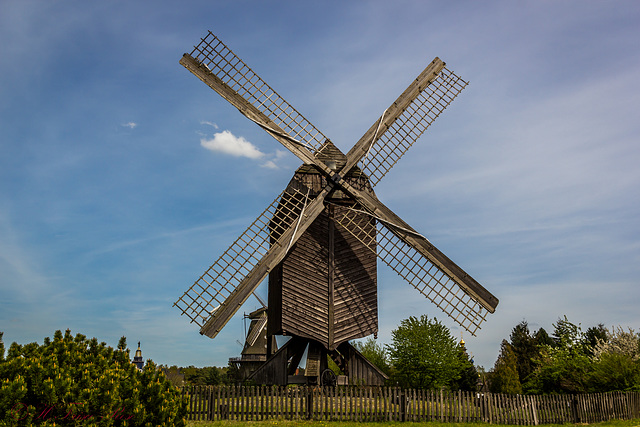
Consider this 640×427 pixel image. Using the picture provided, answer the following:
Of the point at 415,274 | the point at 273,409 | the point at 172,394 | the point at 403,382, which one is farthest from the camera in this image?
the point at 403,382

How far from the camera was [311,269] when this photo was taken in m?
16.9

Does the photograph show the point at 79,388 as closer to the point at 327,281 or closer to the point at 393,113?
the point at 327,281

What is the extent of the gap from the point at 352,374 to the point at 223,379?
30.7 m

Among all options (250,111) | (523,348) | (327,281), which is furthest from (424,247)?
A: (523,348)

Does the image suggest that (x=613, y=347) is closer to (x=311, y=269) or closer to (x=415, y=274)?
(x=415, y=274)

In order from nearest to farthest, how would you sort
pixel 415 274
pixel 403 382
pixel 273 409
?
pixel 273 409, pixel 415 274, pixel 403 382

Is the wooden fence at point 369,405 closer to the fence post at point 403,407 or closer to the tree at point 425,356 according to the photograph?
the fence post at point 403,407

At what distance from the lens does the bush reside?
6.61 metres

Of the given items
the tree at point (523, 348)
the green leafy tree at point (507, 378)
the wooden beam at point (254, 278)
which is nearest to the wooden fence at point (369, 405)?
the wooden beam at point (254, 278)

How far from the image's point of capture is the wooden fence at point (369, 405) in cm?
1502

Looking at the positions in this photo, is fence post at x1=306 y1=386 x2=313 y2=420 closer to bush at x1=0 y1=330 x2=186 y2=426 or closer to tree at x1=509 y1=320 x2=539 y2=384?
bush at x1=0 y1=330 x2=186 y2=426

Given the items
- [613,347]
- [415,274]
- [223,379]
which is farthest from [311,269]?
[223,379]

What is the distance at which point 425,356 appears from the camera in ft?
73.7

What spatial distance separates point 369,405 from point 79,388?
10.3 meters
